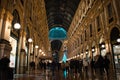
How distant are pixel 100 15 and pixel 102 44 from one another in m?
3.77

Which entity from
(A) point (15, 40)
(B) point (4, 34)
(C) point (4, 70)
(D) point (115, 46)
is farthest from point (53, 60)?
(C) point (4, 70)

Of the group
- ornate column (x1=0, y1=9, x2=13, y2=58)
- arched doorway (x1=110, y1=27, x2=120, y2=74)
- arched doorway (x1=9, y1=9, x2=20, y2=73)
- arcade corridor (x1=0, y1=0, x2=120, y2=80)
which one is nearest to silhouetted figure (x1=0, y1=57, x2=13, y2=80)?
arcade corridor (x1=0, y1=0, x2=120, y2=80)

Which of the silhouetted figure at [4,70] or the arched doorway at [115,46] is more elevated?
the arched doorway at [115,46]

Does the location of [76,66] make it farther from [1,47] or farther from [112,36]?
[112,36]

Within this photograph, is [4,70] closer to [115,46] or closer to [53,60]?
[53,60]

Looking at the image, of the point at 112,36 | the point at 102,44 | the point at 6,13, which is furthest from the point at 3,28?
the point at 102,44

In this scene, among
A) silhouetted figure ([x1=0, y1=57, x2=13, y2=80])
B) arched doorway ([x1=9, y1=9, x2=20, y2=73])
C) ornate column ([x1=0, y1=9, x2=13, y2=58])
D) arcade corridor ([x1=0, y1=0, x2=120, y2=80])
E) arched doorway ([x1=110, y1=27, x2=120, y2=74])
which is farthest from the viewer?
arched doorway ([x1=110, y1=27, x2=120, y2=74])

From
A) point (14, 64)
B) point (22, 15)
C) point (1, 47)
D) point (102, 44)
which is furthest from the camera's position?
point (102, 44)

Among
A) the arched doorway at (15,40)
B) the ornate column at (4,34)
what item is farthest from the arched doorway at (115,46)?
the ornate column at (4,34)

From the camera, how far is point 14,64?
11680mm

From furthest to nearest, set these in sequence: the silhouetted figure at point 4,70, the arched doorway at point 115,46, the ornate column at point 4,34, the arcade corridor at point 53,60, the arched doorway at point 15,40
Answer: the arched doorway at point 115,46 < the arched doorway at point 15,40 < the ornate column at point 4,34 < the arcade corridor at point 53,60 < the silhouetted figure at point 4,70

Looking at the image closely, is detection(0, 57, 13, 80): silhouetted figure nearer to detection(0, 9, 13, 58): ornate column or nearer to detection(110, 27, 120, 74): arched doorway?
Answer: detection(0, 9, 13, 58): ornate column

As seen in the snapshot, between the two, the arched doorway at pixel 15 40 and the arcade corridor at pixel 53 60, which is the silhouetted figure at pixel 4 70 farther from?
the arched doorway at pixel 15 40

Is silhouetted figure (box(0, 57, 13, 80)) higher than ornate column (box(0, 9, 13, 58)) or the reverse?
the reverse
